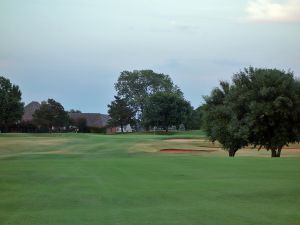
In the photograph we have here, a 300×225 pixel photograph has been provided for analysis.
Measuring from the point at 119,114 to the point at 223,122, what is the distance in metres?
90.9

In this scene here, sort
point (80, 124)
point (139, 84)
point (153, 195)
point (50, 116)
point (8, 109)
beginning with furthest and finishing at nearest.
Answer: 1. point (139, 84)
2. point (80, 124)
3. point (50, 116)
4. point (8, 109)
5. point (153, 195)

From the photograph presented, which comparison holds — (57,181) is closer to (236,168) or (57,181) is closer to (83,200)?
(83,200)

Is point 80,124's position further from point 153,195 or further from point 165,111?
point 153,195

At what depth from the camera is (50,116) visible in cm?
10044

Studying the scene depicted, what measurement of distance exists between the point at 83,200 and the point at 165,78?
140949mm

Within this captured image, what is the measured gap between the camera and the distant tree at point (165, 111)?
10681 cm

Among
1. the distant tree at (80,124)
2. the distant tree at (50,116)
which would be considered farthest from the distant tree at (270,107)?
the distant tree at (80,124)

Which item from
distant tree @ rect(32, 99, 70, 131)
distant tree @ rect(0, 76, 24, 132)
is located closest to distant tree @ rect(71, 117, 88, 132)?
distant tree @ rect(32, 99, 70, 131)

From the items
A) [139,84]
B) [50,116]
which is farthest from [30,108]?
[50,116]

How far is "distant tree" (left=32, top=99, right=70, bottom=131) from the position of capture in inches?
3935

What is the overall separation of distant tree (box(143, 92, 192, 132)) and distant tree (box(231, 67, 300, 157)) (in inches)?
2718

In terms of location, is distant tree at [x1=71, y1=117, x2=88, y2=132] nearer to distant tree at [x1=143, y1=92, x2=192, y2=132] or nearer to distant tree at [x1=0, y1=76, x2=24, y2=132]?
distant tree at [x1=143, y1=92, x2=192, y2=132]

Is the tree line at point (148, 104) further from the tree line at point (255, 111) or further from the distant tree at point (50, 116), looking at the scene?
the tree line at point (255, 111)

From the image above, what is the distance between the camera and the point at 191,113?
11550 centimetres
